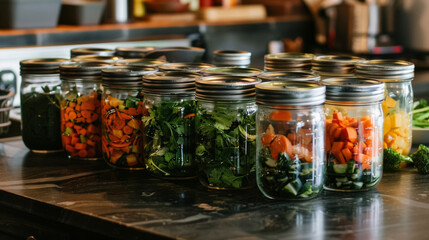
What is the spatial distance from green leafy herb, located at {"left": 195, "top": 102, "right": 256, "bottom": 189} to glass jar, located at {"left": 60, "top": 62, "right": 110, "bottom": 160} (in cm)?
38

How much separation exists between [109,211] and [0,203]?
328 millimetres

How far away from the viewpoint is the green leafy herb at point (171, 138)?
4.76 feet

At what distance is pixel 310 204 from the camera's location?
133cm

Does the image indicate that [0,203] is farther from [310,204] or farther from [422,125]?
[422,125]

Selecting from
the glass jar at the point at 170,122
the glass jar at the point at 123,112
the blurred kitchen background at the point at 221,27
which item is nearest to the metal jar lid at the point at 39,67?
the glass jar at the point at 123,112

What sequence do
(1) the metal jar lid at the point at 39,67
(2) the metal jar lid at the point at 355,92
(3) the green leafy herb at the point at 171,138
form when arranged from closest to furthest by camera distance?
(2) the metal jar lid at the point at 355,92 < (3) the green leafy herb at the point at 171,138 < (1) the metal jar lid at the point at 39,67

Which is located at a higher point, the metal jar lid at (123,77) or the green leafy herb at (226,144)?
the metal jar lid at (123,77)

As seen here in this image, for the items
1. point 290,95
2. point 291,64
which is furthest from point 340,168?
point 291,64

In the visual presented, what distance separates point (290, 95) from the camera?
127 centimetres

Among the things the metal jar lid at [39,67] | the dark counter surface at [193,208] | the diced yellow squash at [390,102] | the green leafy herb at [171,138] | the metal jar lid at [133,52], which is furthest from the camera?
the metal jar lid at [133,52]

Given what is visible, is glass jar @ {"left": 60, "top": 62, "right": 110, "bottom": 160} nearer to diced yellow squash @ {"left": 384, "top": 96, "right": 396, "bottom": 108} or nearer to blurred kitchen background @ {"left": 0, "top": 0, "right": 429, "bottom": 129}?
diced yellow squash @ {"left": 384, "top": 96, "right": 396, "bottom": 108}

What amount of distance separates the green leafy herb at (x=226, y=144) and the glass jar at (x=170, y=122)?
0.05m

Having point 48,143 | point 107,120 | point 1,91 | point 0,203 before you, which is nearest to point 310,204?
point 107,120

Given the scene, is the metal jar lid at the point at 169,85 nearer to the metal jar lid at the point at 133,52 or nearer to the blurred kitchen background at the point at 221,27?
the metal jar lid at the point at 133,52
